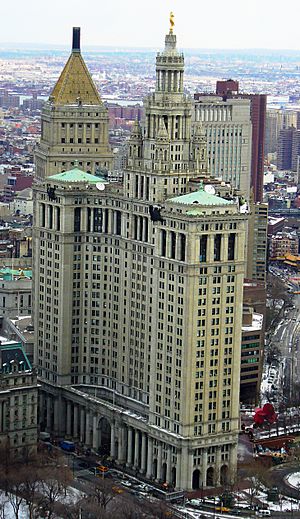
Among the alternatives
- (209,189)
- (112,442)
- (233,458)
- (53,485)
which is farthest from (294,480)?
(209,189)

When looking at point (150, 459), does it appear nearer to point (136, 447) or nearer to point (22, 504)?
point (136, 447)

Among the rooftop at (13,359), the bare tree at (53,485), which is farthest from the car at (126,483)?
the rooftop at (13,359)

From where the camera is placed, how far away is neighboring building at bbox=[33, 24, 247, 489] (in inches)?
6093

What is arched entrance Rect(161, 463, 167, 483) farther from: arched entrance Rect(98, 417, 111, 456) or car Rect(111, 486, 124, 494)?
arched entrance Rect(98, 417, 111, 456)

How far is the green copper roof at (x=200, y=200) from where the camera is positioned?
155 meters

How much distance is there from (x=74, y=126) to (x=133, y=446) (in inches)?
1594

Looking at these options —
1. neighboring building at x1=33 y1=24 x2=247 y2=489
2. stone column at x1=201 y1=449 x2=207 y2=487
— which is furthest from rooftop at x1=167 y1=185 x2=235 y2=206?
stone column at x1=201 y1=449 x2=207 y2=487

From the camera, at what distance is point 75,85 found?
604ft

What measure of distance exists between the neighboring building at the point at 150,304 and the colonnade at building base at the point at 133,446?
142 millimetres

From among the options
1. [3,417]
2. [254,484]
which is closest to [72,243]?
[3,417]

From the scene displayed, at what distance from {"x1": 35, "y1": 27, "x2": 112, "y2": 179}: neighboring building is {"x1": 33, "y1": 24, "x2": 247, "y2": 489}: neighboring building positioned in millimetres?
8680

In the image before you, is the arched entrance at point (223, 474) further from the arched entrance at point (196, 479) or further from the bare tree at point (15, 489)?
the bare tree at point (15, 489)

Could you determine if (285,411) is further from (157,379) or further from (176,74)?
(176,74)

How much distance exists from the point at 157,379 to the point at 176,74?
32439 mm
